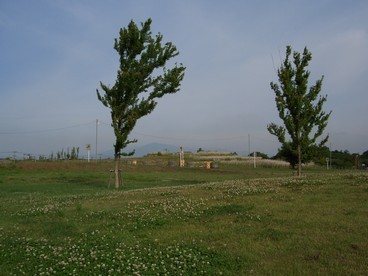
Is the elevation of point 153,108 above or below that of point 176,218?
above

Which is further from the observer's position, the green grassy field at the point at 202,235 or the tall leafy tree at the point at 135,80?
the tall leafy tree at the point at 135,80

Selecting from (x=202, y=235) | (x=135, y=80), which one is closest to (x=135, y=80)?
A: (x=135, y=80)

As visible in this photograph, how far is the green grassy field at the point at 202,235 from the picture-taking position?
24.8ft

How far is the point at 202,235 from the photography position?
9.59 meters

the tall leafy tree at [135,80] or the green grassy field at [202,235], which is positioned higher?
the tall leafy tree at [135,80]

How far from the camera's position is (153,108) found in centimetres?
2856

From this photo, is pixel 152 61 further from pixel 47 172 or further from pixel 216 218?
pixel 47 172

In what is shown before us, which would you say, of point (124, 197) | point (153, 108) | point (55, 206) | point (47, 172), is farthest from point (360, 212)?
point (47, 172)

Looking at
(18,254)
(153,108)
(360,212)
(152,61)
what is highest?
(152,61)

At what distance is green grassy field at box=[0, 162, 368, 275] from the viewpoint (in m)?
7.57

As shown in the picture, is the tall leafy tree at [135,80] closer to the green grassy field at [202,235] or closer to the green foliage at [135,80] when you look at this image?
the green foliage at [135,80]

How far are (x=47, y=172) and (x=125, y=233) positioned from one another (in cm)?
4278

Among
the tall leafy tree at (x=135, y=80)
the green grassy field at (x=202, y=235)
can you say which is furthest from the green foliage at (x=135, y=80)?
the green grassy field at (x=202, y=235)

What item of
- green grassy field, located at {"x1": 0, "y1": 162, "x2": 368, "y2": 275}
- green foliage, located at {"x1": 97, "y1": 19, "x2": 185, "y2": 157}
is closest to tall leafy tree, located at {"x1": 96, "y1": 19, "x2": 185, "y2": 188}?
green foliage, located at {"x1": 97, "y1": 19, "x2": 185, "y2": 157}
